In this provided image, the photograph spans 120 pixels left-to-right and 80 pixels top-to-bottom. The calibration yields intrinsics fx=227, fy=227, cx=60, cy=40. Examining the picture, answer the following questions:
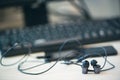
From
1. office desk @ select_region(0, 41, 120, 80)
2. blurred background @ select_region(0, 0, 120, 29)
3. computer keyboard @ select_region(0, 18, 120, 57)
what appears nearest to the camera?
office desk @ select_region(0, 41, 120, 80)

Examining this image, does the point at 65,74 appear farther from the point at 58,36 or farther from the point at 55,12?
the point at 55,12

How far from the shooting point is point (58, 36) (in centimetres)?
72

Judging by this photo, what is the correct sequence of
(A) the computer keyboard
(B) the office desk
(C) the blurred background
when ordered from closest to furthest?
(B) the office desk
(A) the computer keyboard
(C) the blurred background

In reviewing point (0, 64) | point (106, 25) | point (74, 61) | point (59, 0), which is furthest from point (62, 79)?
point (59, 0)

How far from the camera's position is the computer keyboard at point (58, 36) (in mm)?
681

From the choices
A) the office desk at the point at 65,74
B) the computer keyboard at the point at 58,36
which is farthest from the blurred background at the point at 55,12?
the office desk at the point at 65,74

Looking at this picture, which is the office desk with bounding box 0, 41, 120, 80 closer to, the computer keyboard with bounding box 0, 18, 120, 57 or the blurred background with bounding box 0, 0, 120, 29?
the computer keyboard with bounding box 0, 18, 120, 57

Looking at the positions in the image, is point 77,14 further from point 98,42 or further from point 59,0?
point 98,42

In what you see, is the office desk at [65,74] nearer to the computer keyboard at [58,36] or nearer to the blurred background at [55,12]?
the computer keyboard at [58,36]

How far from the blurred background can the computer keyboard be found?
24 centimetres

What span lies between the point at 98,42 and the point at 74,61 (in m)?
0.13

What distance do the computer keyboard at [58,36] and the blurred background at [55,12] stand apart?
238 mm

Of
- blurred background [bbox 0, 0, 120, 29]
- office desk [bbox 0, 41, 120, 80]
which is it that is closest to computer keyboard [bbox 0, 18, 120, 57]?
office desk [bbox 0, 41, 120, 80]

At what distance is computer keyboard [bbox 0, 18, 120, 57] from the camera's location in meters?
0.68
